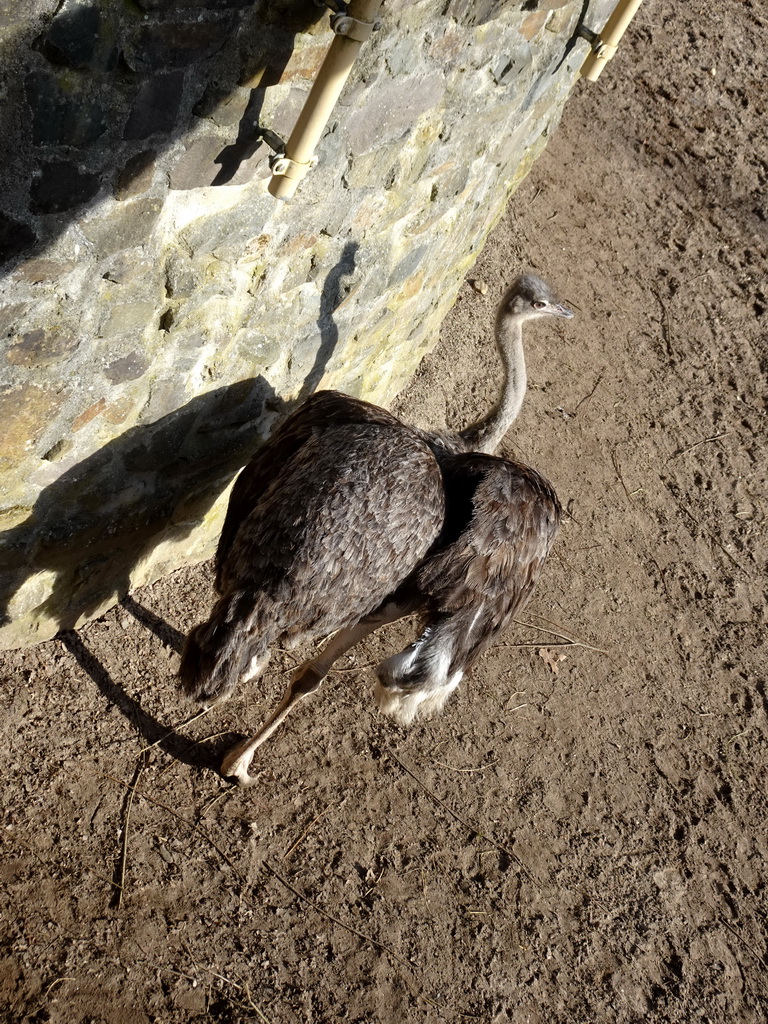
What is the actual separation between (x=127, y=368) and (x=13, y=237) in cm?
65

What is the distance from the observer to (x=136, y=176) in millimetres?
2287

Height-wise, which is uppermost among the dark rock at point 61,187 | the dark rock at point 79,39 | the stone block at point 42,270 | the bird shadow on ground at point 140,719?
the dark rock at point 79,39

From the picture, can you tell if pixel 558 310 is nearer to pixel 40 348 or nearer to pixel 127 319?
pixel 127 319

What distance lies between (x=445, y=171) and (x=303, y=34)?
1.28m

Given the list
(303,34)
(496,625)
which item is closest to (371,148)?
(303,34)

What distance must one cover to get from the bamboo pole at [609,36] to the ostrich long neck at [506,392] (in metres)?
1.21

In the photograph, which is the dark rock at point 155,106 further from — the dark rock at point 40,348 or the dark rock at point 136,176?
the dark rock at point 40,348

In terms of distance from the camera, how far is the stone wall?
211 cm

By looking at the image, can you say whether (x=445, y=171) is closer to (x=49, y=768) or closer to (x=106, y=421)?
(x=106, y=421)

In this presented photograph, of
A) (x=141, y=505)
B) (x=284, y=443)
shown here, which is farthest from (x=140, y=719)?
(x=284, y=443)

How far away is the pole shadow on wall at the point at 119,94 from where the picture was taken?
1950mm

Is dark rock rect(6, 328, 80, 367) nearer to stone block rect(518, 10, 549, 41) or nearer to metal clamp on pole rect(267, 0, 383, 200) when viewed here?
metal clamp on pole rect(267, 0, 383, 200)

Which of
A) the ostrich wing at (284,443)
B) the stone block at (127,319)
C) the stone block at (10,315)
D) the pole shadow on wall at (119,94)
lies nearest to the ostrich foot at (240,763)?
the ostrich wing at (284,443)

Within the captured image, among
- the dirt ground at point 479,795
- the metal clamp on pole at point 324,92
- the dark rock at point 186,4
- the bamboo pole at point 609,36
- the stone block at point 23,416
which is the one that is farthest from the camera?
the bamboo pole at point 609,36
